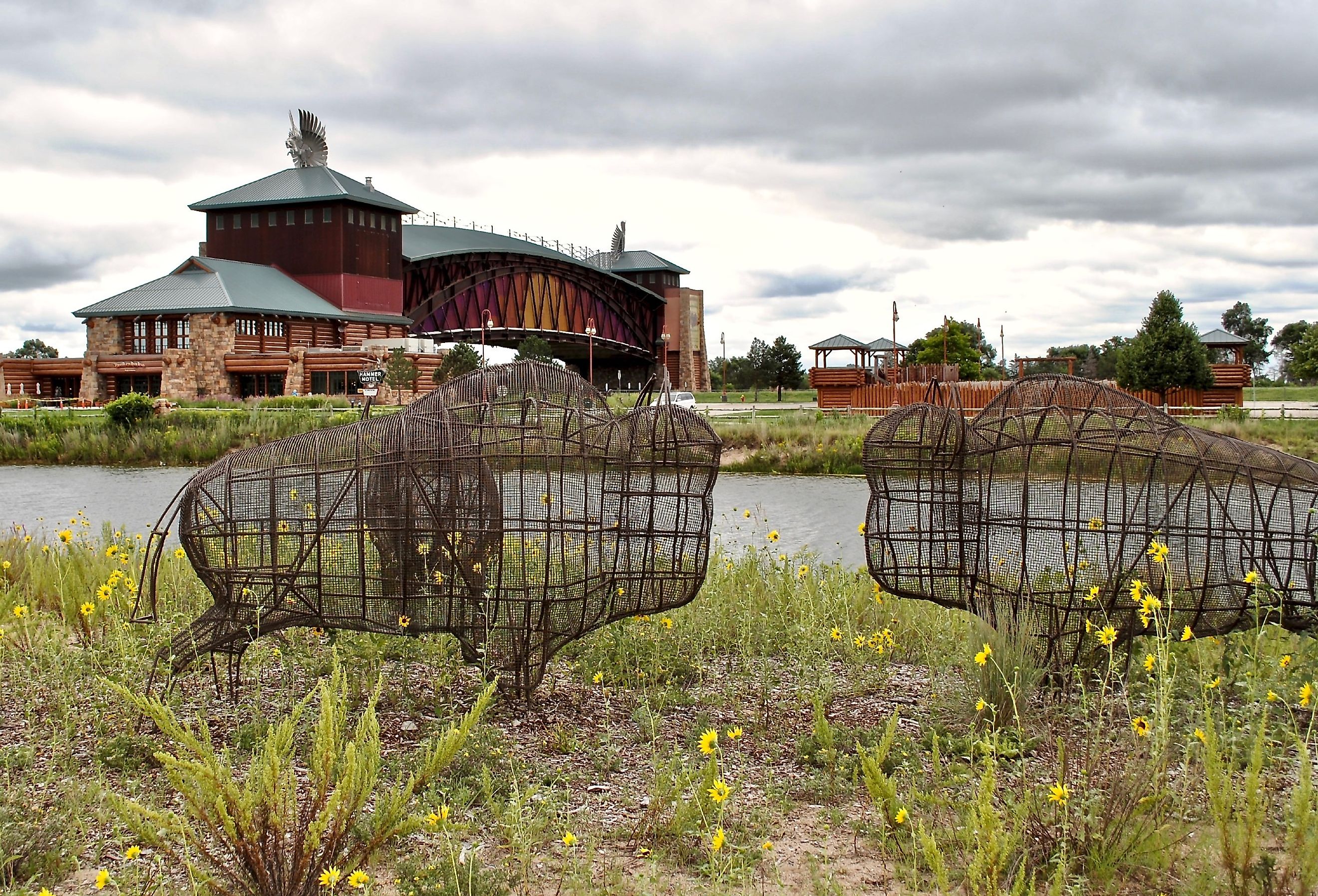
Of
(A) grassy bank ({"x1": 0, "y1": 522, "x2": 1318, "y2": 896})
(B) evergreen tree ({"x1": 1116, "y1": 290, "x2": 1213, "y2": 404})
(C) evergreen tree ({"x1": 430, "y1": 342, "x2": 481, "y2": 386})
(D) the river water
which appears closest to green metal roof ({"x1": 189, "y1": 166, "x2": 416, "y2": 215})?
(C) evergreen tree ({"x1": 430, "y1": 342, "x2": 481, "y2": 386})

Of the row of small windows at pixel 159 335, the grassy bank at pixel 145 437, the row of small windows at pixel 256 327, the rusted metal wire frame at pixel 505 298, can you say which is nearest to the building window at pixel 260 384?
the row of small windows at pixel 256 327

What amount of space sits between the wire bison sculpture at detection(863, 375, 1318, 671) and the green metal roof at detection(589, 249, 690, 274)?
262 feet

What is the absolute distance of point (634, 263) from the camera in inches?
3445

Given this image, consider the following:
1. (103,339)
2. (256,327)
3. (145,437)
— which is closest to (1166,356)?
(145,437)

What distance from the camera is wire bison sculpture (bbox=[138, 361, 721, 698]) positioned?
5945 millimetres

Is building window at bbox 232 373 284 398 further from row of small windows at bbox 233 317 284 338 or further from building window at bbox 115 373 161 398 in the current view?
building window at bbox 115 373 161 398

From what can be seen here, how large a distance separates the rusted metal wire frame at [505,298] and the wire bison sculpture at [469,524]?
57186 mm

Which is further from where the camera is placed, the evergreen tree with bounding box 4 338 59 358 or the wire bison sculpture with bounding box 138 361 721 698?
the evergreen tree with bounding box 4 338 59 358

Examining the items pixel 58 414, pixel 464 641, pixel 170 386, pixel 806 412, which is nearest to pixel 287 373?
pixel 170 386

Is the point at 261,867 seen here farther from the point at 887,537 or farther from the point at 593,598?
the point at 887,537

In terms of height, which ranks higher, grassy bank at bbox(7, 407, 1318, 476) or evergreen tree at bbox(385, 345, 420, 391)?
evergreen tree at bbox(385, 345, 420, 391)

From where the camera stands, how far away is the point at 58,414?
35.4 m

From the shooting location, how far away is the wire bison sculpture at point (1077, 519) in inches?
237

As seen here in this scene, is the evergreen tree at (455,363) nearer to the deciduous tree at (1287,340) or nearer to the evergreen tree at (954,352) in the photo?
the evergreen tree at (954,352)
